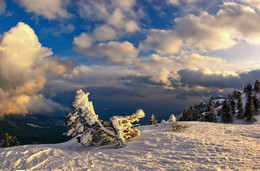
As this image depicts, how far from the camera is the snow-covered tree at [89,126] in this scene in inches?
761

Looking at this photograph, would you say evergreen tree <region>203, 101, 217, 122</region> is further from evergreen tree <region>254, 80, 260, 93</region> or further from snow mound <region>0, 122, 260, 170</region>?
evergreen tree <region>254, 80, 260, 93</region>

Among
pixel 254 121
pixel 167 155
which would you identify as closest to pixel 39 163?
pixel 167 155

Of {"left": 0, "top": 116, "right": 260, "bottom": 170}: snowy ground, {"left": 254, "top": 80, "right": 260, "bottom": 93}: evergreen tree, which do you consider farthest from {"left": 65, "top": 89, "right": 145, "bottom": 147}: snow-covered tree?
{"left": 254, "top": 80, "right": 260, "bottom": 93}: evergreen tree

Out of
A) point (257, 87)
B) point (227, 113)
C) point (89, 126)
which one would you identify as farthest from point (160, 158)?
point (257, 87)

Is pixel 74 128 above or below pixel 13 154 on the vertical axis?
above

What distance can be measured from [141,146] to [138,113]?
7.14 m

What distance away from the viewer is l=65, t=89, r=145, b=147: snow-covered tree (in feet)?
63.4

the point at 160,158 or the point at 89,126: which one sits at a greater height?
the point at 89,126

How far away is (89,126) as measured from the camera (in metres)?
20.7

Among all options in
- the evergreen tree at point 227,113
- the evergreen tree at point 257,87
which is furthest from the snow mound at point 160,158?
the evergreen tree at point 257,87

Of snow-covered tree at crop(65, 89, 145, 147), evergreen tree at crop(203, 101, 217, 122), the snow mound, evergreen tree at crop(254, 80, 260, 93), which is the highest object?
evergreen tree at crop(254, 80, 260, 93)

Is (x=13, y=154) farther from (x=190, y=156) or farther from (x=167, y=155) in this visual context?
(x=190, y=156)

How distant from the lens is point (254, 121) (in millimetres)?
A: 61750

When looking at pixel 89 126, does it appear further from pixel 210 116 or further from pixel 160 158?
pixel 210 116
